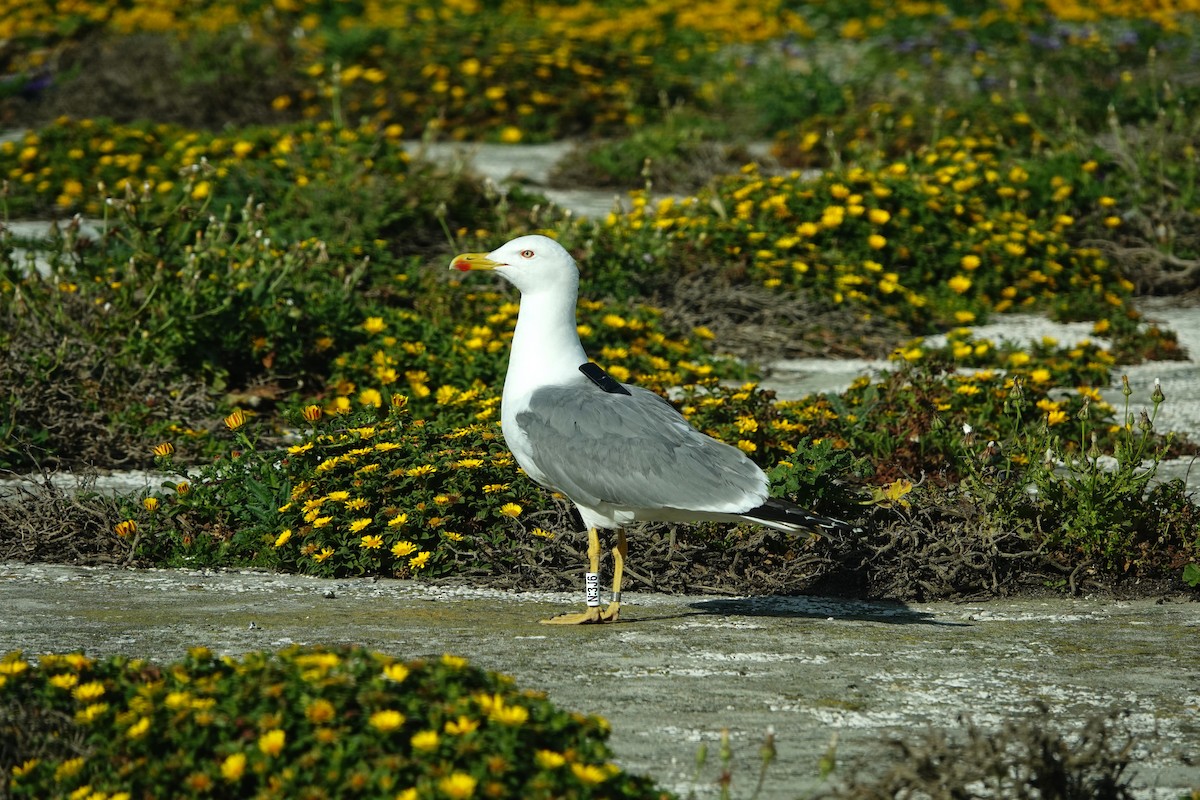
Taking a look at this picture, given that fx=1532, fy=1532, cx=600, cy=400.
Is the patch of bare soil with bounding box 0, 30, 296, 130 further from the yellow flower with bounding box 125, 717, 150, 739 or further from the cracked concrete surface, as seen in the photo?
the yellow flower with bounding box 125, 717, 150, 739

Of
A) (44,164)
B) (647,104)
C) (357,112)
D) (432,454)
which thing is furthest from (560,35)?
(432,454)

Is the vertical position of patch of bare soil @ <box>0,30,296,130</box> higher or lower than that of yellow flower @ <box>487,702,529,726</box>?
lower

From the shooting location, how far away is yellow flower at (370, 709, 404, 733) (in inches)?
115

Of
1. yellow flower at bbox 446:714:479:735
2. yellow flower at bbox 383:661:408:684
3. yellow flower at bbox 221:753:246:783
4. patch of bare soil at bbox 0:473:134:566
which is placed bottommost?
patch of bare soil at bbox 0:473:134:566

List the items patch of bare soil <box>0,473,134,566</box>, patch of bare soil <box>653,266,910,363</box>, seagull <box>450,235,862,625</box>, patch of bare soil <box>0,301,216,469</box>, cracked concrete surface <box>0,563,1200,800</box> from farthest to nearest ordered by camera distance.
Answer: patch of bare soil <box>653,266,910,363</box>, patch of bare soil <box>0,301,216,469</box>, patch of bare soil <box>0,473,134,566</box>, seagull <box>450,235,862,625</box>, cracked concrete surface <box>0,563,1200,800</box>

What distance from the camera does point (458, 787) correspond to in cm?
276

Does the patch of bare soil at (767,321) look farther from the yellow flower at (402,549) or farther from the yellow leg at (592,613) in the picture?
the yellow leg at (592,613)

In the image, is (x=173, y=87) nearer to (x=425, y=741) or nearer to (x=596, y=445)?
(x=596, y=445)

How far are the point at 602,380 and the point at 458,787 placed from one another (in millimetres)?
2294

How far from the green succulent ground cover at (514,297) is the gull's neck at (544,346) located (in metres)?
0.66

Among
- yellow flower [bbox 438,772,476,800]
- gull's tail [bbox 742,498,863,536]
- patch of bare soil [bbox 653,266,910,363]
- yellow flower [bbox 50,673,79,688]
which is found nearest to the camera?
yellow flower [bbox 438,772,476,800]

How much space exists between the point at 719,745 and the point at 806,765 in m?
0.21

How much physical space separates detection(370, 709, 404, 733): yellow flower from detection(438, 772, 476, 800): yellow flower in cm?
17

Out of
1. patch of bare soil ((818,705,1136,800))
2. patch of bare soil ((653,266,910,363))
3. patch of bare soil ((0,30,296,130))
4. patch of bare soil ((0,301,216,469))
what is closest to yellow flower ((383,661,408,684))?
patch of bare soil ((818,705,1136,800))
